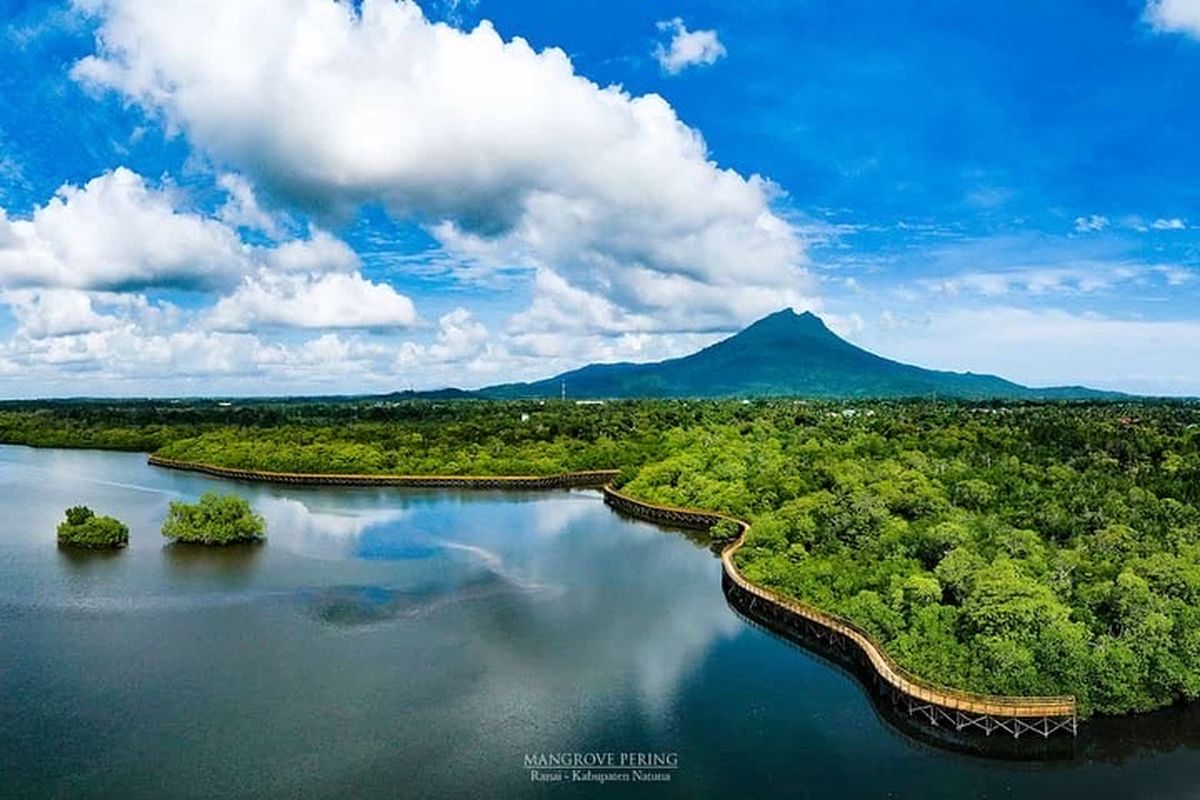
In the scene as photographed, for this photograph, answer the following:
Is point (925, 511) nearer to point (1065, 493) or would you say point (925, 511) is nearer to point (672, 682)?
point (1065, 493)

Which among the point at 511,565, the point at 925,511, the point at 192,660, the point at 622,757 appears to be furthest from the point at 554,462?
the point at 622,757

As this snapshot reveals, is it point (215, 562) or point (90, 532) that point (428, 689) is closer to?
point (215, 562)

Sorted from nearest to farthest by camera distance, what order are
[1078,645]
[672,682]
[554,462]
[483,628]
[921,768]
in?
[921,768]
[1078,645]
[672,682]
[483,628]
[554,462]

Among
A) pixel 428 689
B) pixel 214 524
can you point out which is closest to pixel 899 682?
pixel 428 689

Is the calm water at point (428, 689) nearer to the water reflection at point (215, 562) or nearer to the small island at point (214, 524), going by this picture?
the water reflection at point (215, 562)

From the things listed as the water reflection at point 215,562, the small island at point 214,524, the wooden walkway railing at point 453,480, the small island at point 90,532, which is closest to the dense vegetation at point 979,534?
the wooden walkway railing at point 453,480

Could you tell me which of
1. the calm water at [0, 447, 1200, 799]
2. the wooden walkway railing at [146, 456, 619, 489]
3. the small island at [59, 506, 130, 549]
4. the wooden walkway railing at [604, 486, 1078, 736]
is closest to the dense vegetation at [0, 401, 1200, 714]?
the wooden walkway railing at [604, 486, 1078, 736]

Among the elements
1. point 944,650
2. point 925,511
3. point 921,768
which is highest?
point 925,511
